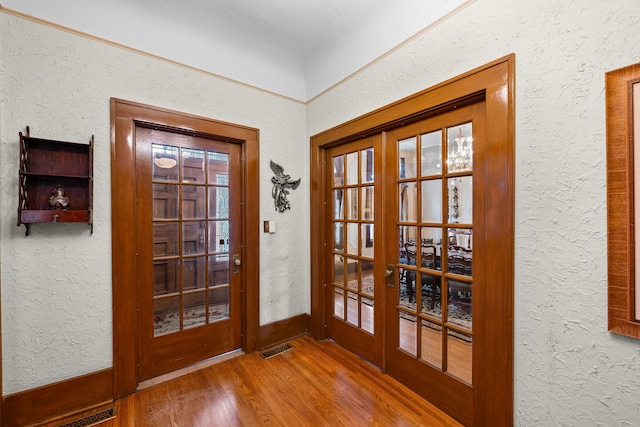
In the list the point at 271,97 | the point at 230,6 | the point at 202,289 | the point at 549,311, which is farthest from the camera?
the point at 271,97

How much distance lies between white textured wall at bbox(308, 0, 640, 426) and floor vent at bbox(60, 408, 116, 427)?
2.52 m

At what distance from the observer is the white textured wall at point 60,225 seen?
1.64 meters

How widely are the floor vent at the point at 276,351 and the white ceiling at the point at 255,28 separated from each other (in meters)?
2.65

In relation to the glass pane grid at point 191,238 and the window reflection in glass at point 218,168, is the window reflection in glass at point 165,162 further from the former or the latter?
the window reflection in glass at point 218,168

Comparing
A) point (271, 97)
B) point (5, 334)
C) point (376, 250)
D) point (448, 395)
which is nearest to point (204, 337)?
point (5, 334)

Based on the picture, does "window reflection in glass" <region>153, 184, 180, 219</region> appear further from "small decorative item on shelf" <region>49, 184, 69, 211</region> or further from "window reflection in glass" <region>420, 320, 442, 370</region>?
"window reflection in glass" <region>420, 320, 442, 370</region>

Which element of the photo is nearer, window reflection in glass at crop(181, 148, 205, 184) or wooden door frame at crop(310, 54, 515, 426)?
wooden door frame at crop(310, 54, 515, 426)

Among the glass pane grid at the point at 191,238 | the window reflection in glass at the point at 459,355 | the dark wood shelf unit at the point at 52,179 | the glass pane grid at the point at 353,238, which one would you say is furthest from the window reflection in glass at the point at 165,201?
the window reflection in glass at the point at 459,355

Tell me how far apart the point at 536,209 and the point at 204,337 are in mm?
2684

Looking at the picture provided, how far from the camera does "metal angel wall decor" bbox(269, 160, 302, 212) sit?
107 inches

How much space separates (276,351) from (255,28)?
301 centimetres

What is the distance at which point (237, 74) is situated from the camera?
2.51 metres

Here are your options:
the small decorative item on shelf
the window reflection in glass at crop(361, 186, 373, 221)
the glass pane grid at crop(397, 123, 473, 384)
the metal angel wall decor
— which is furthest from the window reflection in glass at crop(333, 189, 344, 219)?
the small decorative item on shelf

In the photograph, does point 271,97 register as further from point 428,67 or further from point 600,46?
point 600,46
